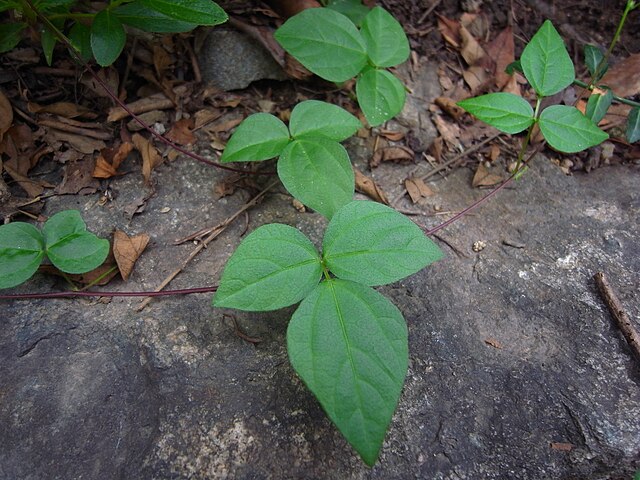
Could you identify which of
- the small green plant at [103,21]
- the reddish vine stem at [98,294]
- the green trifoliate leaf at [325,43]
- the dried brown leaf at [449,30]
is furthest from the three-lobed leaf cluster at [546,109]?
the reddish vine stem at [98,294]

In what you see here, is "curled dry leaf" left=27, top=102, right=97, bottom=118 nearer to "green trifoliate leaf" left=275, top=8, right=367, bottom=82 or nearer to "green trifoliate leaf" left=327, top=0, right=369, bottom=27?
"green trifoliate leaf" left=275, top=8, right=367, bottom=82

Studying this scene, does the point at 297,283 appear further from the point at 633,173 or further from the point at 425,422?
the point at 633,173

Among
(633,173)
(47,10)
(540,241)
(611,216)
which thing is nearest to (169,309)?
(47,10)

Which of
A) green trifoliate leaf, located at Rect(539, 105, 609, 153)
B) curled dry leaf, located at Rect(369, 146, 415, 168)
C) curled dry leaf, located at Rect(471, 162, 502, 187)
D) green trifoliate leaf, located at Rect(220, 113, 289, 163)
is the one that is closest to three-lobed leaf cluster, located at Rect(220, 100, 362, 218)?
green trifoliate leaf, located at Rect(220, 113, 289, 163)

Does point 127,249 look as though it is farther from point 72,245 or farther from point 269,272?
point 269,272

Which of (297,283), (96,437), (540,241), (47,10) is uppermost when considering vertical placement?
(47,10)

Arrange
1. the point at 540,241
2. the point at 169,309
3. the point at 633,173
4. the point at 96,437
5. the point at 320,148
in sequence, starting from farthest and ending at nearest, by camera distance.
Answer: the point at 633,173 < the point at 540,241 < the point at 320,148 < the point at 169,309 < the point at 96,437
